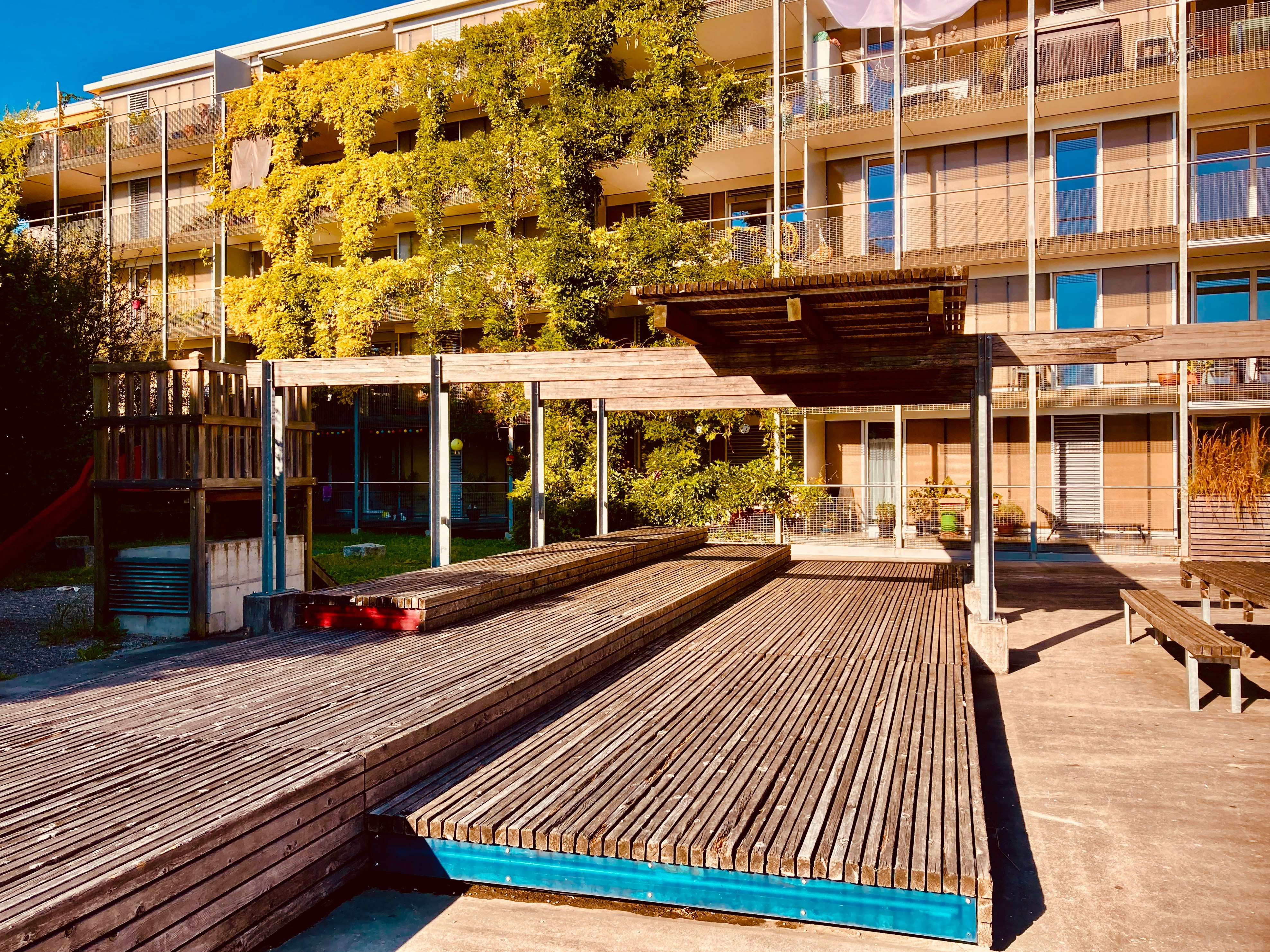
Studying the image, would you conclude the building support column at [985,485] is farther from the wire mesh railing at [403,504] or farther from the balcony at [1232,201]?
the wire mesh railing at [403,504]

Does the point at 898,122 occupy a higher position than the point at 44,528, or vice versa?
the point at 898,122

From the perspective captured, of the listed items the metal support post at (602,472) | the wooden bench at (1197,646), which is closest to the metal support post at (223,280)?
the metal support post at (602,472)

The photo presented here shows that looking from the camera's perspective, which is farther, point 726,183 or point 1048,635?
point 726,183

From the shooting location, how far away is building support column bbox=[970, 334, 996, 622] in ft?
30.7

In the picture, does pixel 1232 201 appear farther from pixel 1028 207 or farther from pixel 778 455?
pixel 778 455

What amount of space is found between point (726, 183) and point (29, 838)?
84.9ft

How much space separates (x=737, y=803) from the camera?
464 centimetres

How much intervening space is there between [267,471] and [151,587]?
1945mm

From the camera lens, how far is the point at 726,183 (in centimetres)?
2730

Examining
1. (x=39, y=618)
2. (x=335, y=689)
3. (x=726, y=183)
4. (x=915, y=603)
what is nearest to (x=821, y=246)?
(x=726, y=183)

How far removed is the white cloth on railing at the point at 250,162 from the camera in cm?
3111

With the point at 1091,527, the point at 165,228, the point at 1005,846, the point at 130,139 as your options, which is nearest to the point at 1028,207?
the point at 1091,527

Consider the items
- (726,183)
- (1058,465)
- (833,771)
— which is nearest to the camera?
(833,771)

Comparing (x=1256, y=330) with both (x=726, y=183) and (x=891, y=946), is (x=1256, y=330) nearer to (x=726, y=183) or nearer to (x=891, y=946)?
(x=891, y=946)
